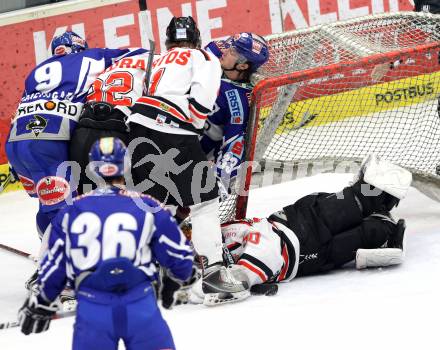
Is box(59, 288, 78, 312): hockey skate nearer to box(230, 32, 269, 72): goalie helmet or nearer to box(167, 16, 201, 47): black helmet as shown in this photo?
box(167, 16, 201, 47): black helmet

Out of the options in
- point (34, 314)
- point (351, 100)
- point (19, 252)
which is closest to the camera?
point (34, 314)

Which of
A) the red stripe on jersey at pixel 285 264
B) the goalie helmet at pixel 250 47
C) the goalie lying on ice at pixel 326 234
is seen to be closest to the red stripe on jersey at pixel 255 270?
the goalie lying on ice at pixel 326 234

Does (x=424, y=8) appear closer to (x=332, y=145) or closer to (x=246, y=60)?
(x=332, y=145)

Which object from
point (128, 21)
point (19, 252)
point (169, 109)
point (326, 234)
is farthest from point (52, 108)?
point (128, 21)

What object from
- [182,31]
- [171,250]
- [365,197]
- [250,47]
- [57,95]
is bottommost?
[365,197]

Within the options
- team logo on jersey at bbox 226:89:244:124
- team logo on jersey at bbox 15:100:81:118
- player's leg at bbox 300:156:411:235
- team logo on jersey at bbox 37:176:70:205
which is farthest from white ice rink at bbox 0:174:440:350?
team logo on jersey at bbox 15:100:81:118

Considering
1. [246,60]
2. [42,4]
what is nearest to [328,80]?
[246,60]

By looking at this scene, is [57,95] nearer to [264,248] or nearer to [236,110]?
[236,110]

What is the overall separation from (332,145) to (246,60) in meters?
1.00

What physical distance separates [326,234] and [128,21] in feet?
9.94

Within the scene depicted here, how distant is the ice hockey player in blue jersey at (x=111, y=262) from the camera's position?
→ 114 inches

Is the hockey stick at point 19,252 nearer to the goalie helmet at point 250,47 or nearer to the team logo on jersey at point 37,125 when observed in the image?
the team logo on jersey at point 37,125

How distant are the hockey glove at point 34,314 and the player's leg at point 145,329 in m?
0.26

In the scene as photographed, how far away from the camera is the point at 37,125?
173 inches
